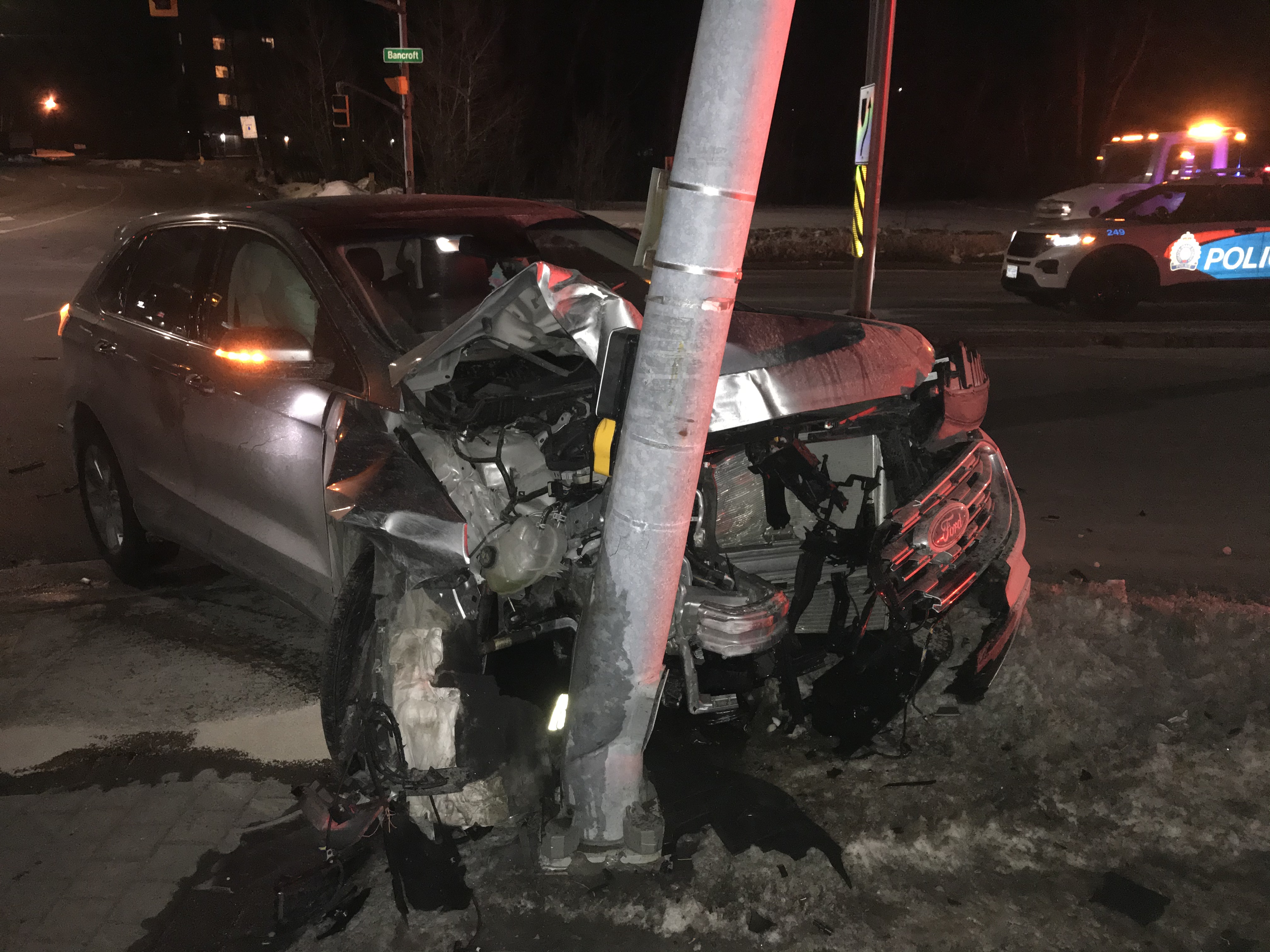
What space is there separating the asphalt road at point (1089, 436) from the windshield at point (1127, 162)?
82.4 inches

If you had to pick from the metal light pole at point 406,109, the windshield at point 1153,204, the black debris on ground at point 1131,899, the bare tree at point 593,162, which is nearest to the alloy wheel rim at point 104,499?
the black debris on ground at point 1131,899

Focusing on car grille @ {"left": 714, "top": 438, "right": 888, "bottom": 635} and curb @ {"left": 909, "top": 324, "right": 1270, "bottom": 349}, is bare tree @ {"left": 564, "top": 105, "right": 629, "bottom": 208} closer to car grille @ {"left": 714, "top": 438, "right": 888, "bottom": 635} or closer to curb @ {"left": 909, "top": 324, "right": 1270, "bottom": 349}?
curb @ {"left": 909, "top": 324, "right": 1270, "bottom": 349}

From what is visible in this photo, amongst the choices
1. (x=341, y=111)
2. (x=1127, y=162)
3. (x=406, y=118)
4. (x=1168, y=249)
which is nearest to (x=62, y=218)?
(x=341, y=111)

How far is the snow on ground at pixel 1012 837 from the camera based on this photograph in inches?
103

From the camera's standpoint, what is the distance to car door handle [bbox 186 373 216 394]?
12.6ft

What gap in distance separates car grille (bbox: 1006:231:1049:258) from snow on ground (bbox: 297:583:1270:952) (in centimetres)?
1033

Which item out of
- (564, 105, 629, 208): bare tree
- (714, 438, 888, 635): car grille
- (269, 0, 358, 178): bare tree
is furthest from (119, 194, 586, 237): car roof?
(269, 0, 358, 178): bare tree

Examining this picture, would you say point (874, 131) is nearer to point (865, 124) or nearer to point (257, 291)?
point (865, 124)

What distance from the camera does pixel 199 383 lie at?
3.89m

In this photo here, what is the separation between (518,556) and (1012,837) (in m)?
1.73

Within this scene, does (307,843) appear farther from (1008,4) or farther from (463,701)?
(1008,4)

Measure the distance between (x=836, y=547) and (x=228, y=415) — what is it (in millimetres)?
2325

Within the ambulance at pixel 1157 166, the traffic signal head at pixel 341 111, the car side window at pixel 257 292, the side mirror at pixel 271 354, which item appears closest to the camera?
the side mirror at pixel 271 354

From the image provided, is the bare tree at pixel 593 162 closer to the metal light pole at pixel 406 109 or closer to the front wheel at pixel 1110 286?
the metal light pole at pixel 406 109
